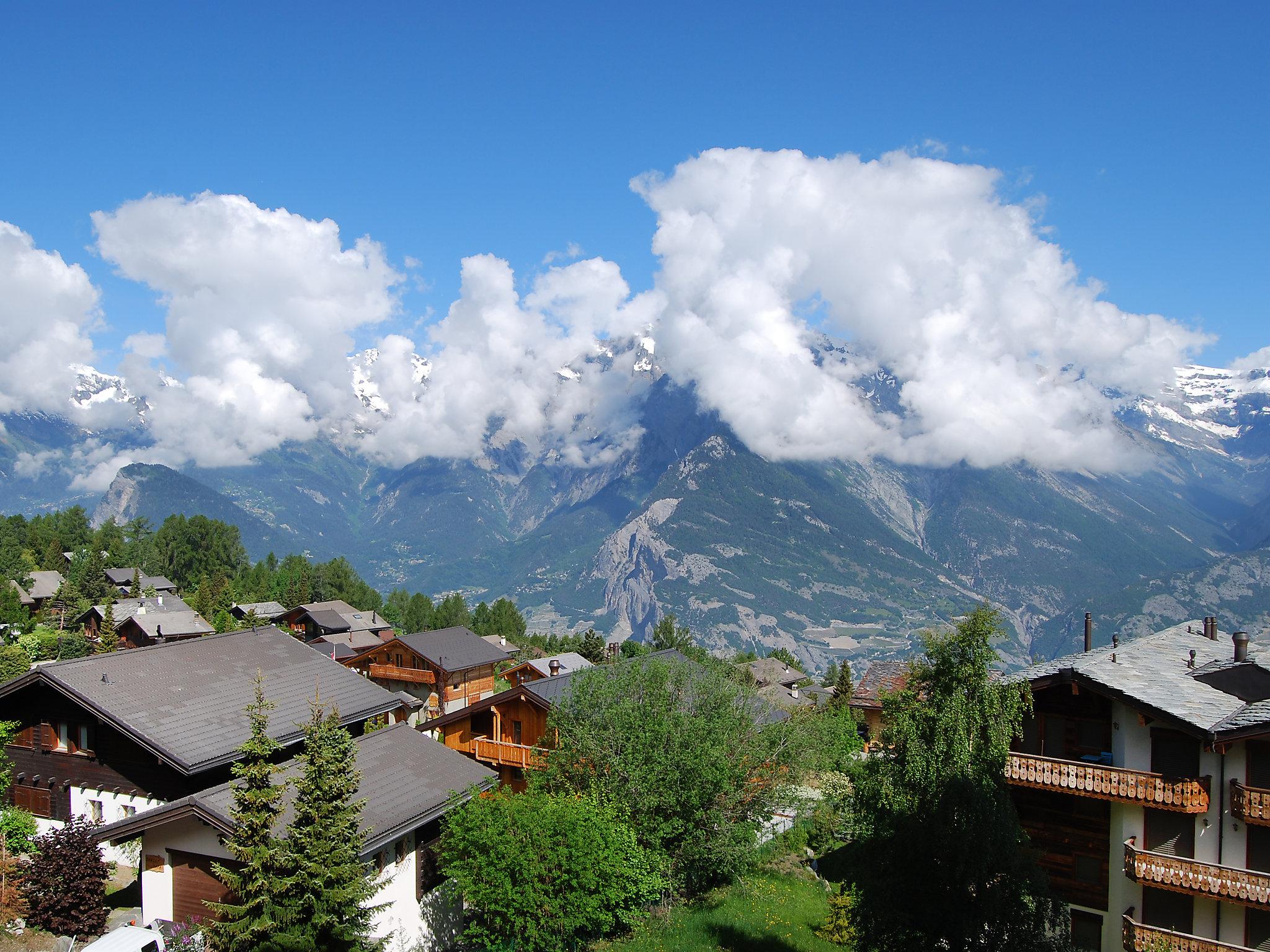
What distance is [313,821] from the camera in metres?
15.5

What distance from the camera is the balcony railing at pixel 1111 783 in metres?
21.2

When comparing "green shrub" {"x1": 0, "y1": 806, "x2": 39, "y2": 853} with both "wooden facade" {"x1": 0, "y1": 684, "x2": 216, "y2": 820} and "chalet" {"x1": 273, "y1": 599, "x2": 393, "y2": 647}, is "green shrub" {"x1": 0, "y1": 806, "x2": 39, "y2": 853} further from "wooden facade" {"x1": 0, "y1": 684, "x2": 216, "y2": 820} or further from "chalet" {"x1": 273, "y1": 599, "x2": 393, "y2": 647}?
"chalet" {"x1": 273, "y1": 599, "x2": 393, "y2": 647}

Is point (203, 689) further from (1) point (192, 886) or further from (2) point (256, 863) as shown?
(2) point (256, 863)

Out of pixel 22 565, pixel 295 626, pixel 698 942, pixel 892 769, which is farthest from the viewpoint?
pixel 22 565

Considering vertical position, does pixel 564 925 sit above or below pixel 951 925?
below

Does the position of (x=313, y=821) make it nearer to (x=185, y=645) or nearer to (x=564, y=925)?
(x=564, y=925)

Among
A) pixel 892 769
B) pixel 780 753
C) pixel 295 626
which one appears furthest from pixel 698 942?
pixel 295 626

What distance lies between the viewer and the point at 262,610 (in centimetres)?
10719

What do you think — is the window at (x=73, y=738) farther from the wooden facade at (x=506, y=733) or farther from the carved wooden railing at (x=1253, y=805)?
the carved wooden railing at (x=1253, y=805)

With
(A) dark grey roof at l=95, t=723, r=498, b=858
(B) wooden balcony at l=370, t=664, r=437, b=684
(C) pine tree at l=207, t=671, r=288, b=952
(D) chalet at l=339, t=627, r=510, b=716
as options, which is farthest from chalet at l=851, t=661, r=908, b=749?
(C) pine tree at l=207, t=671, r=288, b=952

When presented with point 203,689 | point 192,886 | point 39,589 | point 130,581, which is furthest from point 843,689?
point 39,589

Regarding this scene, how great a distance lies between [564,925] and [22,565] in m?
118

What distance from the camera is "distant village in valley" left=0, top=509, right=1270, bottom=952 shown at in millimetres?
15906

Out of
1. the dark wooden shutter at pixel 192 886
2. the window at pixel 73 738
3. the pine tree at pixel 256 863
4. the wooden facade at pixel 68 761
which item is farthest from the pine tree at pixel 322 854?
the window at pixel 73 738
